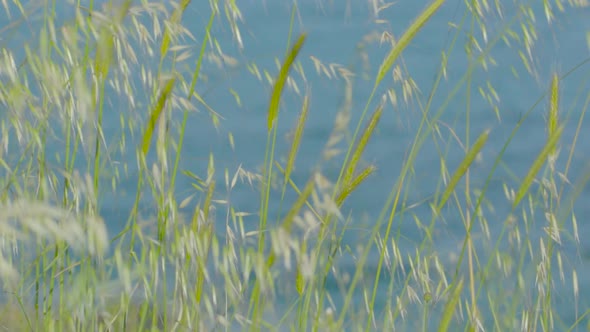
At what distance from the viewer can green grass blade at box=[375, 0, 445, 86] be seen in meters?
0.70

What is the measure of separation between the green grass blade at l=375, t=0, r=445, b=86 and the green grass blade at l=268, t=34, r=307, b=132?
9 centimetres

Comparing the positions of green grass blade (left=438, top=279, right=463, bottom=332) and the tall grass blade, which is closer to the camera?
green grass blade (left=438, top=279, right=463, bottom=332)

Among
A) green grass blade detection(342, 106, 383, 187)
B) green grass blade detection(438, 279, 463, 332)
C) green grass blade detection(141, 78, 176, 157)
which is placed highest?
green grass blade detection(141, 78, 176, 157)

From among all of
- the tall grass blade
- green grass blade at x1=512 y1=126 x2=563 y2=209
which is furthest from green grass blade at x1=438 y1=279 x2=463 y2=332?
the tall grass blade

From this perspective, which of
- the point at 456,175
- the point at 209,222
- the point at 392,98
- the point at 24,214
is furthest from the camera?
the point at 392,98

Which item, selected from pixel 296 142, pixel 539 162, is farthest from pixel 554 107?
pixel 296 142

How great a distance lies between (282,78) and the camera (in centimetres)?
65

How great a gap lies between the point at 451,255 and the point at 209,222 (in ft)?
0.90

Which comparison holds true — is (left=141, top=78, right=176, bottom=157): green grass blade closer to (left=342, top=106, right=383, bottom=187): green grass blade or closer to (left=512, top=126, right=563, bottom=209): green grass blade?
(left=342, top=106, right=383, bottom=187): green grass blade

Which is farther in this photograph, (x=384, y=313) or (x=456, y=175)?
(x=384, y=313)

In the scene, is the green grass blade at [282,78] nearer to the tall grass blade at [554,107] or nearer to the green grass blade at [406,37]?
the green grass blade at [406,37]

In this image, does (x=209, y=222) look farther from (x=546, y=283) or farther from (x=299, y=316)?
(x=546, y=283)

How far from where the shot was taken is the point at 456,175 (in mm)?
648

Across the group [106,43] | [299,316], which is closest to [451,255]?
[299,316]
